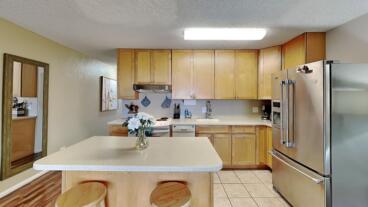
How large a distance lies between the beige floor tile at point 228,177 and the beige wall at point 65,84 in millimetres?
2927

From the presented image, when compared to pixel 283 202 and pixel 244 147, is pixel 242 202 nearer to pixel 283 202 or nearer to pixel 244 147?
pixel 283 202

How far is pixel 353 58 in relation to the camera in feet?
9.14

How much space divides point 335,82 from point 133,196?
205 centimetres

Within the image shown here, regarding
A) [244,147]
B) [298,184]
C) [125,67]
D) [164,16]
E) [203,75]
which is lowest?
[298,184]

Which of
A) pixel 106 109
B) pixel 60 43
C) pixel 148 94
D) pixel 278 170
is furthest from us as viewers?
pixel 106 109

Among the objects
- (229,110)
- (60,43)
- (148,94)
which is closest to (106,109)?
(148,94)

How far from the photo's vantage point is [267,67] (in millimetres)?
4258

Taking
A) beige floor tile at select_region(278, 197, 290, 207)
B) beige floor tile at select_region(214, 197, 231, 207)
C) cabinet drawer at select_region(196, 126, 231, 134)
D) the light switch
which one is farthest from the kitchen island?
the light switch

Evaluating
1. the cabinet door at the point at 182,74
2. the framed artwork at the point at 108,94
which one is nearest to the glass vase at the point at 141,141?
the cabinet door at the point at 182,74

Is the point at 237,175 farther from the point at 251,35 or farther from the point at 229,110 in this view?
the point at 251,35

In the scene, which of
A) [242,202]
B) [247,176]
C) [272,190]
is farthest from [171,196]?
[247,176]

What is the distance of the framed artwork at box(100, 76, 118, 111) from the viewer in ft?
19.7

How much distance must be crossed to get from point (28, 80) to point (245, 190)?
11.8 feet

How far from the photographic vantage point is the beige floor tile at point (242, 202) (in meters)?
2.83
